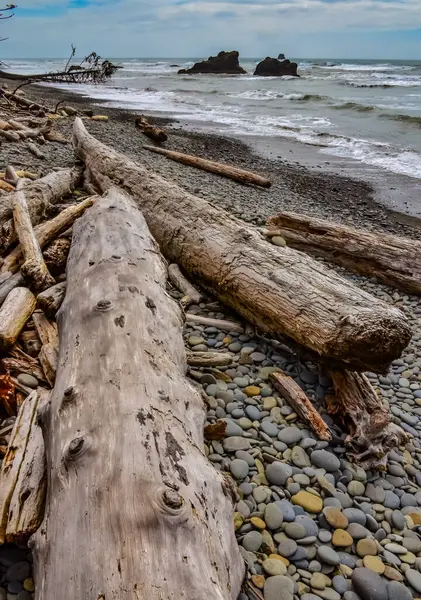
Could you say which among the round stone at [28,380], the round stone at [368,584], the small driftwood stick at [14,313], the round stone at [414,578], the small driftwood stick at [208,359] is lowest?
the round stone at [414,578]

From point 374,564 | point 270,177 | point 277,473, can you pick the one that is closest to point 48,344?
point 277,473

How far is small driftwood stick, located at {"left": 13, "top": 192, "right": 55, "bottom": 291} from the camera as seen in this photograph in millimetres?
4156

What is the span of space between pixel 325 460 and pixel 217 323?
184 centimetres

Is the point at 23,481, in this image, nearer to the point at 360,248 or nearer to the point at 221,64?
the point at 360,248

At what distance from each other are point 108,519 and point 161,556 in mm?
266

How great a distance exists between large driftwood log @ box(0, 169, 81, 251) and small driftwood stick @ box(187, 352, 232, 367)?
2289mm

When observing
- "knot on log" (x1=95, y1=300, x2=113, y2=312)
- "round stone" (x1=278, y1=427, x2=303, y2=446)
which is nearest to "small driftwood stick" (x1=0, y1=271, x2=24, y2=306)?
"knot on log" (x1=95, y1=300, x2=113, y2=312)

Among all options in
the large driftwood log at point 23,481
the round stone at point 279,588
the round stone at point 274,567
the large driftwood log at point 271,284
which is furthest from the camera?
the large driftwood log at point 271,284

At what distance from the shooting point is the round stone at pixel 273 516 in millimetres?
2641

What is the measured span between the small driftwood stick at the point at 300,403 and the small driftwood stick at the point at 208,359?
43 centimetres

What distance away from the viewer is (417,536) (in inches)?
107

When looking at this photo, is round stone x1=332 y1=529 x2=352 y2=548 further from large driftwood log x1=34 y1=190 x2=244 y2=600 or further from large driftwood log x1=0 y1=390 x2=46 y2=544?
large driftwood log x1=0 y1=390 x2=46 y2=544

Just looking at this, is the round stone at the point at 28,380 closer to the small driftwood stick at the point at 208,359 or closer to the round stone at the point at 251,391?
the small driftwood stick at the point at 208,359

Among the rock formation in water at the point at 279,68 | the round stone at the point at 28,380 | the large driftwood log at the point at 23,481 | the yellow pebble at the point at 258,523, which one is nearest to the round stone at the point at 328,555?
the yellow pebble at the point at 258,523
